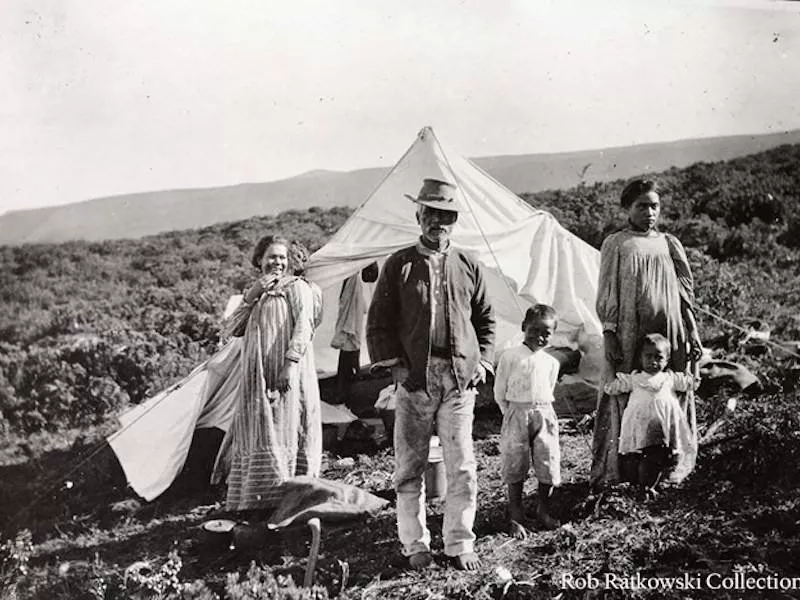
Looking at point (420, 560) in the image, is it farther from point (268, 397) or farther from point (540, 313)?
point (268, 397)

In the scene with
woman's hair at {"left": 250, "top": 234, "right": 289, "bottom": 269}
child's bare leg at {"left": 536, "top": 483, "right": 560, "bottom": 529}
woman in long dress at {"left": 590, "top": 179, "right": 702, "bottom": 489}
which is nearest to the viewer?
child's bare leg at {"left": 536, "top": 483, "right": 560, "bottom": 529}

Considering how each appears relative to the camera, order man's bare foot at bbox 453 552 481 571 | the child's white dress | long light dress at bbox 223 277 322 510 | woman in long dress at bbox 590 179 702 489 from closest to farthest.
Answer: man's bare foot at bbox 453 552 481 571 < the child's white dress < woman in long dress at bbox 590 179 702 489 < long light dress at bbox 223 277 322 510

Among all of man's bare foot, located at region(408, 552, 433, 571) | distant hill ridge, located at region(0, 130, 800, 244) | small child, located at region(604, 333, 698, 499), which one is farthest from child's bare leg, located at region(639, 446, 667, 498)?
distant hill ridge, located at region(0, 130, 800, 244)

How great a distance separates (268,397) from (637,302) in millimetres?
2023

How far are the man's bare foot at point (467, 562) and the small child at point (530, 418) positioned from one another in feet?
1.42

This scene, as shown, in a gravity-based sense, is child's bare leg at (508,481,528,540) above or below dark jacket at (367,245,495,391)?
below

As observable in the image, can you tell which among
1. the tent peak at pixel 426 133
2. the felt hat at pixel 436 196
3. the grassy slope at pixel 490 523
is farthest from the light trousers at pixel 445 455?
the tent peak at pixel 426 133

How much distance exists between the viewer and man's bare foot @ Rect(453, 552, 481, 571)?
296cm

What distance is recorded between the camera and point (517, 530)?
3.32 metres

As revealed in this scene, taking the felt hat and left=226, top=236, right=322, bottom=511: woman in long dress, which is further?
left=226, top=236, right=322, bottom=511: woman in long dress

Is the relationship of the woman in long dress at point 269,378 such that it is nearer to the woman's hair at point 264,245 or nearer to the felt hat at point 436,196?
the woman's hair at point 264,245

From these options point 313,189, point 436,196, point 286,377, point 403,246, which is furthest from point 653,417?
point 313,189

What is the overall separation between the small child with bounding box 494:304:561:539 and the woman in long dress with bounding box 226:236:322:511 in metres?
1.19

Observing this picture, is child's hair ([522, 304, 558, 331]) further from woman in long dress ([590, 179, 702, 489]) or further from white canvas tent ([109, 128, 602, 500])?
white canvas tent ([109, 128, 602, 500])
